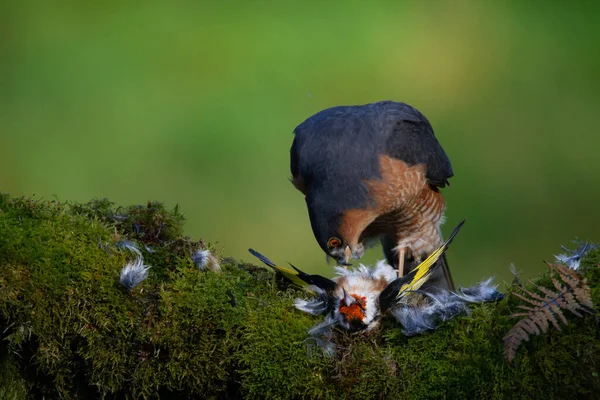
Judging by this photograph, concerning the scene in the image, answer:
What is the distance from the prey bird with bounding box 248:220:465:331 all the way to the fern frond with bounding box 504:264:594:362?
46 centimetres

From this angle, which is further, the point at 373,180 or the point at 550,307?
the point at 373,180

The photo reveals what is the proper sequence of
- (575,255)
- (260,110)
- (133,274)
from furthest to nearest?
1. (260,110)
2. (133,274)
3. (575,255)

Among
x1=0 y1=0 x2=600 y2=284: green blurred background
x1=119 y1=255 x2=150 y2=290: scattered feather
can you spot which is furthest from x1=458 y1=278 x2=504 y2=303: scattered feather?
x1=0 y1=0 x2=600 y2=284: green blurred background

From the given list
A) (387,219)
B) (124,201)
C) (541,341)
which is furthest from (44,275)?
(124,201)

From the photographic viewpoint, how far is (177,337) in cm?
246

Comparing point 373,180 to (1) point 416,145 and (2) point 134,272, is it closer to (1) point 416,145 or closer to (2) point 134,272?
(1) point 416,145

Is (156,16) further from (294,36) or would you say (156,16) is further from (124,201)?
(124,201)

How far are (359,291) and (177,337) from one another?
59cm

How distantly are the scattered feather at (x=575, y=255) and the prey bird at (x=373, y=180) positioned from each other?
151 centimetres

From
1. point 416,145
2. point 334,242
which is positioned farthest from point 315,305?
point 416,145

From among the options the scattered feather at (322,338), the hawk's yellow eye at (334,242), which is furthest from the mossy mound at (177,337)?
the hawk's yellow eye at (334,242)

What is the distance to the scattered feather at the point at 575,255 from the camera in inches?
88.6

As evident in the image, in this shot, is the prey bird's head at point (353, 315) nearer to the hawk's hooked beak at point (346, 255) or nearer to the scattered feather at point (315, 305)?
the scattered feather at point (315, 305)

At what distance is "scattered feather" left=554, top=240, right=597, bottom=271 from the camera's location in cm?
225
